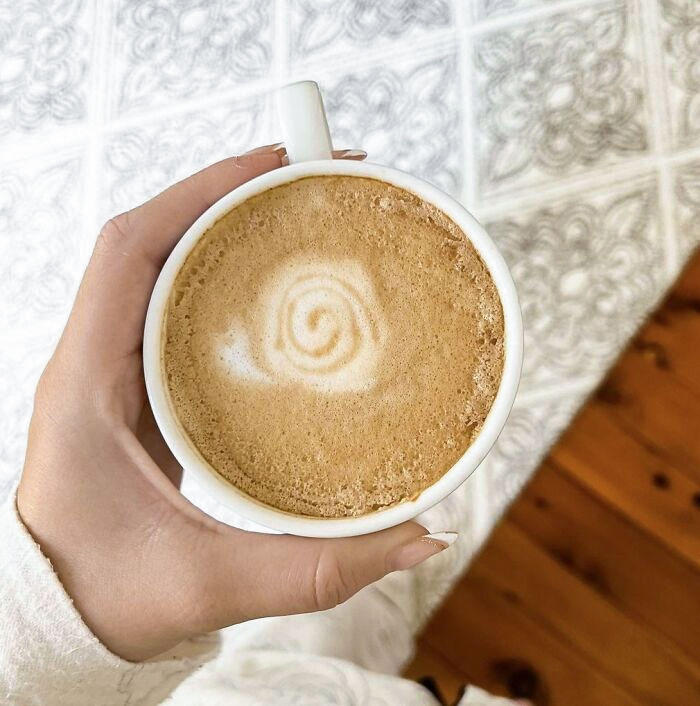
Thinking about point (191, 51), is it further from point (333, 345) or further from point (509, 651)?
point (509, 651)

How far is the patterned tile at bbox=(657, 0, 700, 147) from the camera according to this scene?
3.07 ft

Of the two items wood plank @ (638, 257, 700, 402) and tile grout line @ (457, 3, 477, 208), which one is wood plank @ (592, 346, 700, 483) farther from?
tile grout line @ (457, 3, 477, 208)

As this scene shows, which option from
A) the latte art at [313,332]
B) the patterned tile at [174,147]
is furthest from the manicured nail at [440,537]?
the patterned tile at [174,147]

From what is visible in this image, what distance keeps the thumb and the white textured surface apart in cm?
34

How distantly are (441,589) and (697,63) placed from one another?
2.40ft

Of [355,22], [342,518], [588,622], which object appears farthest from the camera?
[355,22]

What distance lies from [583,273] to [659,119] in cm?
22

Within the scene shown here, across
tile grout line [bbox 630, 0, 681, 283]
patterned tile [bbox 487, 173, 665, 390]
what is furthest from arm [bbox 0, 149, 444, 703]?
tile grout line [bbox 630, 0, 681, 283]

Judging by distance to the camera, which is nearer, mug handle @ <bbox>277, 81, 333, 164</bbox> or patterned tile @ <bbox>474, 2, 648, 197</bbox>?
mug handle @ <bbox>277, 81, 333, 164</bbox>

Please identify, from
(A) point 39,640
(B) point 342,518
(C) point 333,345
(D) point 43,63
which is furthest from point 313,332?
(D) point 43,63

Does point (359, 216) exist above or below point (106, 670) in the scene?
above

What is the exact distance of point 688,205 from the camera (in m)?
0.93

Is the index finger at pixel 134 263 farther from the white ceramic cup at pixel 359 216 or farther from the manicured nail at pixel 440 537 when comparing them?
the manicured nail at pixel 440 537

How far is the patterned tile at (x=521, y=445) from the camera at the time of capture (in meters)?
0.91
